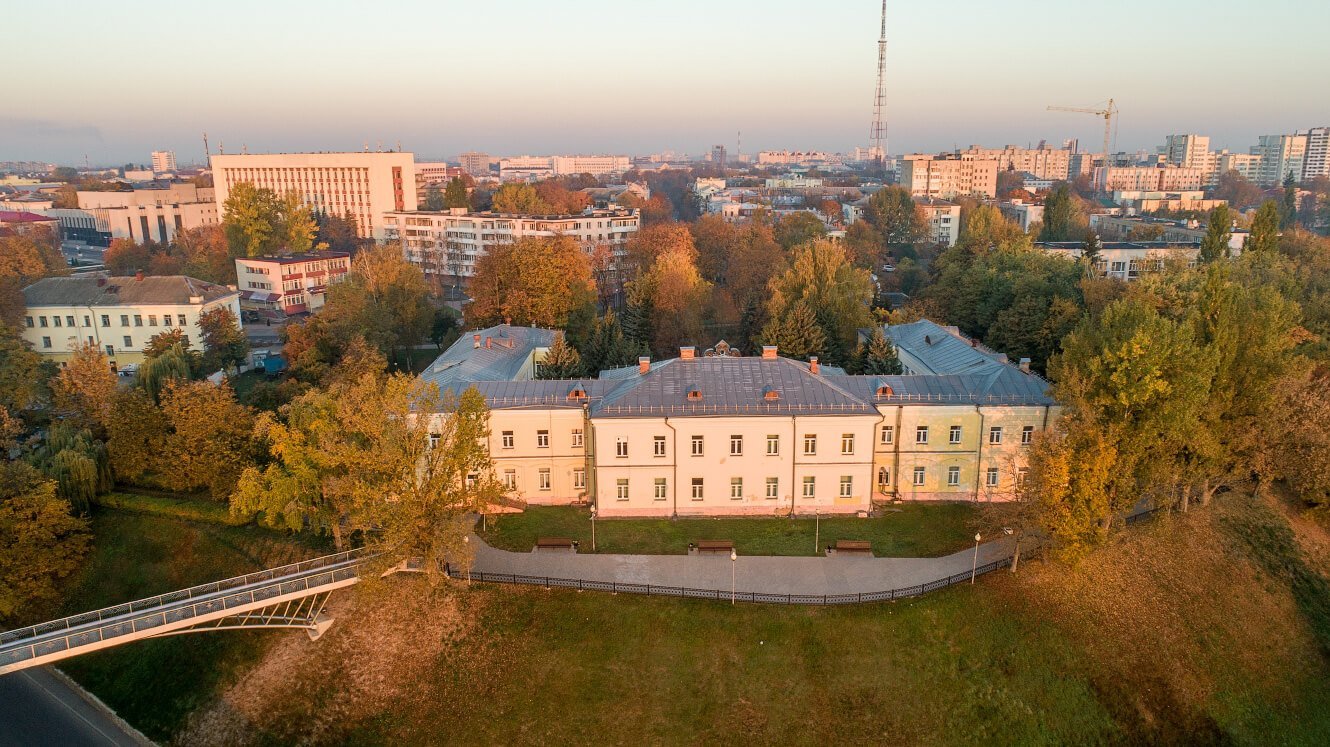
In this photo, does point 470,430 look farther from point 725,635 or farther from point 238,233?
point 238,233

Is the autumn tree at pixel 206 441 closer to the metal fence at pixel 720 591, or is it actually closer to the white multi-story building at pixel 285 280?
the metal fence at pixel 720 591

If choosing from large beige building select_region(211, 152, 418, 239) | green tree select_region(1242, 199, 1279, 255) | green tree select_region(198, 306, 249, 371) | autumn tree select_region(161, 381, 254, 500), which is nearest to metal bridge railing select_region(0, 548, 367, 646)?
autumn tree select_region(161, 381, 254, 500)

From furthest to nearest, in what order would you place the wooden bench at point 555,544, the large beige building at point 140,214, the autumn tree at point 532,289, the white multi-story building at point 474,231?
the large beige building at point 140,214 < the white multi-story building at point 474,231 < the autumn tree at point 532,289 < the wooden bench at point 555,544

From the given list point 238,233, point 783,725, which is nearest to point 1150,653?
point 783,725

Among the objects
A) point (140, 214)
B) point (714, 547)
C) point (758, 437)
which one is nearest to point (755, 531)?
point (714, 547)

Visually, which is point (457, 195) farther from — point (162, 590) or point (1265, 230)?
point (1265, 230)

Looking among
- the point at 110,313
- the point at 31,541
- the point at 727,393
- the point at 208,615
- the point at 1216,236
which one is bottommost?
the point at 208,615

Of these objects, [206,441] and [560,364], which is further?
[560,364]

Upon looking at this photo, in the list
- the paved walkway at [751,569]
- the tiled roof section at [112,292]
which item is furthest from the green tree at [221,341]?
the paved walkway at [751,569]
